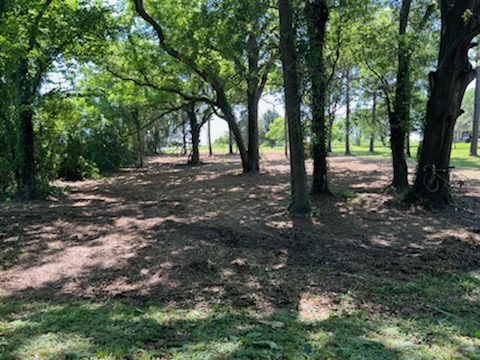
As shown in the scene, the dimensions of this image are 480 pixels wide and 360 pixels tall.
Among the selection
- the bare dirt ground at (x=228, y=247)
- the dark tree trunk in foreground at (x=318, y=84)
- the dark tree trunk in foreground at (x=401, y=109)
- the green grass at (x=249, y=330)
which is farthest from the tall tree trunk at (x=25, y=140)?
the dark tree trunk in foreground at (x=401, y=109)

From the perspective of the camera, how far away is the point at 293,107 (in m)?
7.23

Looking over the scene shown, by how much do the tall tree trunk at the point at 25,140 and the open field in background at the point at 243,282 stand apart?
1757 mm

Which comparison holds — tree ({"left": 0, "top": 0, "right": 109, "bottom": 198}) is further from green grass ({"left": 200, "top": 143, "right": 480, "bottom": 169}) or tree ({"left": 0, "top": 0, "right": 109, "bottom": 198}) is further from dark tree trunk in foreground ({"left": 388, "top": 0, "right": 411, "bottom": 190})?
green grass ({"left": 200, "top": 143, "right": 480, "bottom": 169})

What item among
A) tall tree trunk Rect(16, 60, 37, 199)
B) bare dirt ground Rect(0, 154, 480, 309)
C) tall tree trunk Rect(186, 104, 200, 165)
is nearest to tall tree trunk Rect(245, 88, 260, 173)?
bare dirt ground Rect(0, 154, 480, 309)

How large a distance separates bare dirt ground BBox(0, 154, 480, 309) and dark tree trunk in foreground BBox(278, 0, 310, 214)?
0.47 meters

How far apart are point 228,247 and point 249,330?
108 inches

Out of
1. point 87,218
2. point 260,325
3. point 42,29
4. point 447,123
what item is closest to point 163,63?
point 42,29

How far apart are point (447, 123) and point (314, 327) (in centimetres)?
656

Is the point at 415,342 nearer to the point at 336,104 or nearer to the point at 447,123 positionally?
the point at 336,104

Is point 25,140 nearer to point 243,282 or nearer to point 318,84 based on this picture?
point 318,84

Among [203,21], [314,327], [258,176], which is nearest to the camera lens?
[314,327]

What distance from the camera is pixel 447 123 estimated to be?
7.71m

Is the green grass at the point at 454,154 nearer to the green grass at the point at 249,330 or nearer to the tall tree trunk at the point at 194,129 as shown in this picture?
the tall tree trunk at the point at 194,129

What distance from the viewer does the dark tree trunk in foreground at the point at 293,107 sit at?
272 inches
